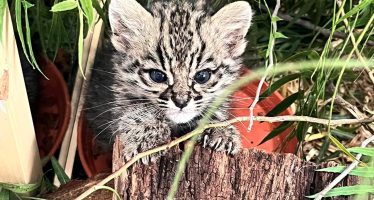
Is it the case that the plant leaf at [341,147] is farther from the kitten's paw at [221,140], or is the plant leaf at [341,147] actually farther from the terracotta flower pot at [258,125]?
the terracotta flower pot at [258,125]

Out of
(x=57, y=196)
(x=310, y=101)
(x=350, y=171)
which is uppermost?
(x=310, y=101)

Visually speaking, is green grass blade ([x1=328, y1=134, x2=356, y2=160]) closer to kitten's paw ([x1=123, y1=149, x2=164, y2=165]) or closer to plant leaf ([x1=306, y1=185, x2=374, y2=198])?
plant leaf ([x1=306, y1=185, x2=374, y2=198])

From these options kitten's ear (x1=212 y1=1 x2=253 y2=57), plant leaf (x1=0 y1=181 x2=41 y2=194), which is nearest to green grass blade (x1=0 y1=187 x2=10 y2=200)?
plant leaf (x1=0 y1=181 x2=41 y2=194)

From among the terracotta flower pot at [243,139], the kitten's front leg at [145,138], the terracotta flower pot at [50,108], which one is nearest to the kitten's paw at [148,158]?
the kitten's front leg at [145,138]

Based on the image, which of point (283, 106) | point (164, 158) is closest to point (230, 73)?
point (283, 106)

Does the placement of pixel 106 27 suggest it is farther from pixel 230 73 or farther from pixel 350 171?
pixel 350 171
